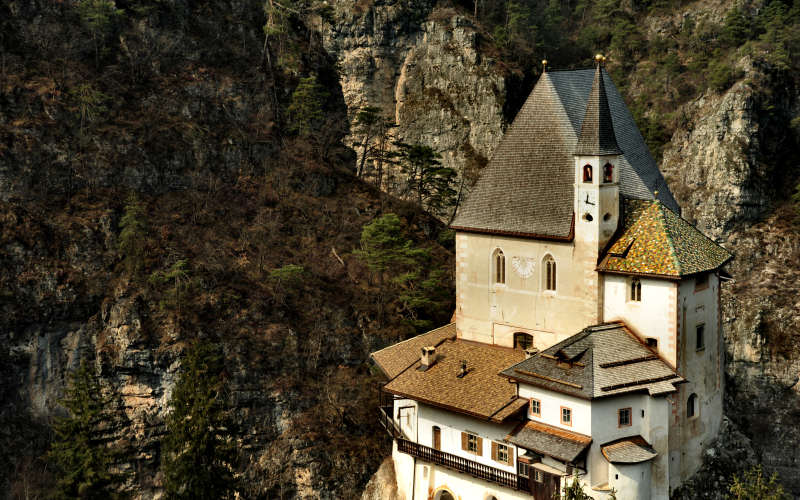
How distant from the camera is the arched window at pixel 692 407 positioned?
1597 inches

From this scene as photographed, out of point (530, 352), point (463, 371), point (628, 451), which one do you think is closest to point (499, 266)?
point (530, 352)

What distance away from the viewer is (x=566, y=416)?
3775cm

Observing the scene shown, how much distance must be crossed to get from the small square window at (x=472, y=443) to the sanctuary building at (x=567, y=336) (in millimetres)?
78

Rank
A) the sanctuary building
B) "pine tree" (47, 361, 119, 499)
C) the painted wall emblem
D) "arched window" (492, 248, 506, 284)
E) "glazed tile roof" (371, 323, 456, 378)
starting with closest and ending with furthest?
the sanctuary building, "pine tree" (47, 361, 119, 499), the painted wall emblem, "arched window" (492, 248, 506, 284), "glazed tile roof" (371, 323, 456, 378)

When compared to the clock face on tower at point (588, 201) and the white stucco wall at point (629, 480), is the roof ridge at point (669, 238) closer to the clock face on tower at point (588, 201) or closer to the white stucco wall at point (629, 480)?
the clock face on tower at point (588, 201)

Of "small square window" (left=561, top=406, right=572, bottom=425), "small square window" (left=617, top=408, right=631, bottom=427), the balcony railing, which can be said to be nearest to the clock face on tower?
"small square window" (left=617, top=408, right=631, bottom=427)

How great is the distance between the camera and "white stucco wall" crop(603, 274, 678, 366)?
39.2 m

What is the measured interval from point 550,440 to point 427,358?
9.99 meters

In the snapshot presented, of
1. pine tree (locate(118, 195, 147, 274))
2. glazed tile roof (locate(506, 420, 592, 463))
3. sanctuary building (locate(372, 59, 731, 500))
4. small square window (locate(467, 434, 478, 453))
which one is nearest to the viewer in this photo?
glazed tile roof (locate(506, 420, 592, 463))

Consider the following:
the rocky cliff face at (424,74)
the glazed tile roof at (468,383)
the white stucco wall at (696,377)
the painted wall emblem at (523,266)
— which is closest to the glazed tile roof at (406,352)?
the glazed tile roof at (468,383)

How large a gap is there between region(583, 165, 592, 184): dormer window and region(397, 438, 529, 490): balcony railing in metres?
14.7

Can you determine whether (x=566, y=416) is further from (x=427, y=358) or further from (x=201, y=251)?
(x=201, y=251)

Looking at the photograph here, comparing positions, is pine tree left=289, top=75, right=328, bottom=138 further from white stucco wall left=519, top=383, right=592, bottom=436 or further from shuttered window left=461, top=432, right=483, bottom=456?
white stucco wall left=519, top=383, right=592, bottom=436

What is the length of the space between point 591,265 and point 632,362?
5.56 meters
